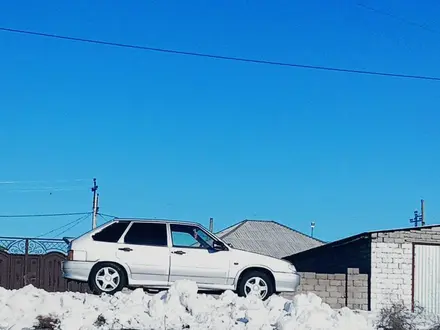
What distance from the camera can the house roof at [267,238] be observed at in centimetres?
4884

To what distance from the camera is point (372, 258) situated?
78.3ft

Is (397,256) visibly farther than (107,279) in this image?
Yes

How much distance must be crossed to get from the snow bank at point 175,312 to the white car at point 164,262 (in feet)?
7.67

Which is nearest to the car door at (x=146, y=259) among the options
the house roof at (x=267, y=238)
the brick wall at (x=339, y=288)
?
the brick wall at (x=339, y=288)

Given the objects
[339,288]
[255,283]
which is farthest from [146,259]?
[339,288]

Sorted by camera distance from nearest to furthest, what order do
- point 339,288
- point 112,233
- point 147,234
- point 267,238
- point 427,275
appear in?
point 112,233 < point 147,234 < point 339,288 < point 427,275 < point 267,238

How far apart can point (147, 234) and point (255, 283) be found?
2193mm

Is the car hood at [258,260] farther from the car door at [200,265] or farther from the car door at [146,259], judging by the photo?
the car door at [146,259]

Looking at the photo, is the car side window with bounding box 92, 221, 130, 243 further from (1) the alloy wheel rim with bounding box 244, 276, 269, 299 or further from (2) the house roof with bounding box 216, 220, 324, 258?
(2) the house roof with bounding box 216, 220, 324, 258

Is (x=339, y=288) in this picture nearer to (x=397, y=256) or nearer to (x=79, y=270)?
(x=397, y=256)

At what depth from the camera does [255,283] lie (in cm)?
1438

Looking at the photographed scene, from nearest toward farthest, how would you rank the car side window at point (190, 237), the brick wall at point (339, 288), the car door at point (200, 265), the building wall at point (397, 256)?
1. the car door at point (200, 265)
2. the car side window at point (190, 237)
3. the brick wall at point (339, 288)
4. the building wall at point (397, 256)

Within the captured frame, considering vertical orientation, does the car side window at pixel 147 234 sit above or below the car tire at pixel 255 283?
above

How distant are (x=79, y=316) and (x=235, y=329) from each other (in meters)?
2.17
